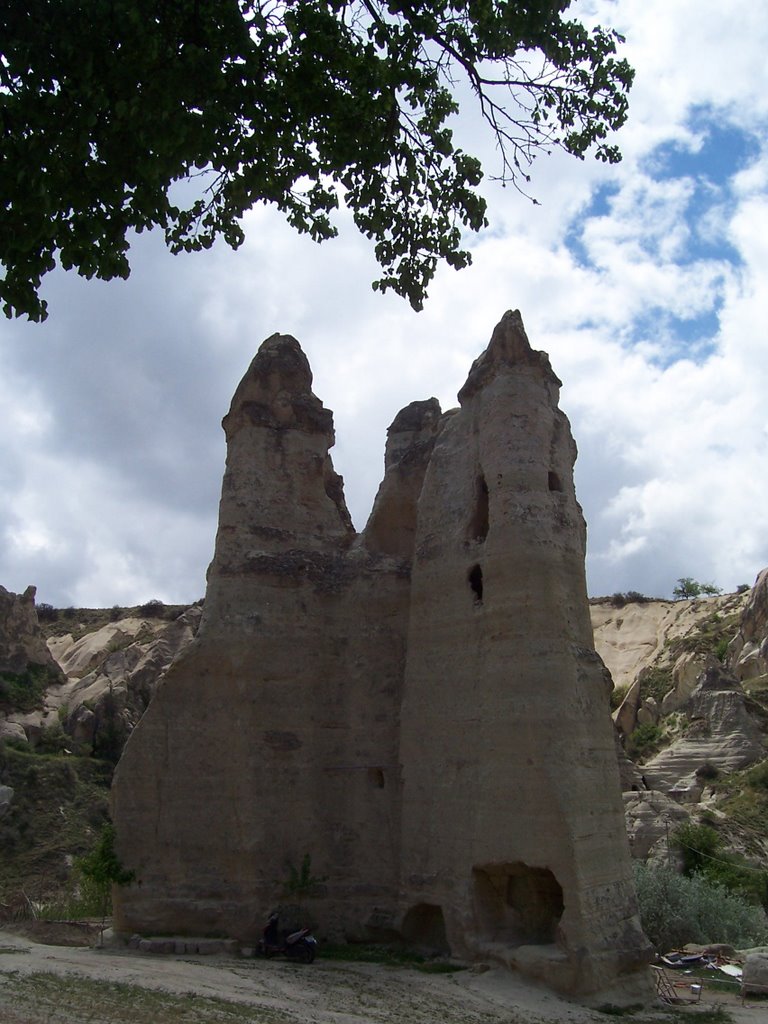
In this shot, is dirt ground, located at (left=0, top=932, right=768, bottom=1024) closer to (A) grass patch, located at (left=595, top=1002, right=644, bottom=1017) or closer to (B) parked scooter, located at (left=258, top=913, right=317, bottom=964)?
(A) grass patch, located at (left=595, top=1002, right=644, bottom=1017)

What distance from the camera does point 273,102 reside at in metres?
9.63

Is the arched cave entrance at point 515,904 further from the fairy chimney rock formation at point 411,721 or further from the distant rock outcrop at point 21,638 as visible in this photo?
the distant rock outcrop at point 21,638

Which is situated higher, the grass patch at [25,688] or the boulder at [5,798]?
the grass patch at [25,688]

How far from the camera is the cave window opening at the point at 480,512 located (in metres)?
18.4

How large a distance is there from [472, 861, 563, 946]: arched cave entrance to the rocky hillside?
41.5 ft

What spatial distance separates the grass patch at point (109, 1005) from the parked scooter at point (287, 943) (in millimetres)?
3748

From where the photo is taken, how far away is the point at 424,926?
1750 cm

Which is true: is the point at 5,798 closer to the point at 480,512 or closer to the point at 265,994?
the point at 265,994

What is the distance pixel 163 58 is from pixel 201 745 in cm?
1280

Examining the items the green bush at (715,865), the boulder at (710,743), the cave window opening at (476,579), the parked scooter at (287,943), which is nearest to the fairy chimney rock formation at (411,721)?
the cave window opening at (476,579)

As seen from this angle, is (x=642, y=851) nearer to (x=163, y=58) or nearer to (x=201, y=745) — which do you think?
(x=201, y=745)

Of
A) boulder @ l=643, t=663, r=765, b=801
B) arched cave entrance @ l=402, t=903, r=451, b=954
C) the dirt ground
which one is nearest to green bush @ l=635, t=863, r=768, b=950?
the dirt ground

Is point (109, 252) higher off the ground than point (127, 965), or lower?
higher

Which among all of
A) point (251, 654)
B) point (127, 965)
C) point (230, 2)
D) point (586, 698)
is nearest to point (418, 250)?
point (230, 2)
